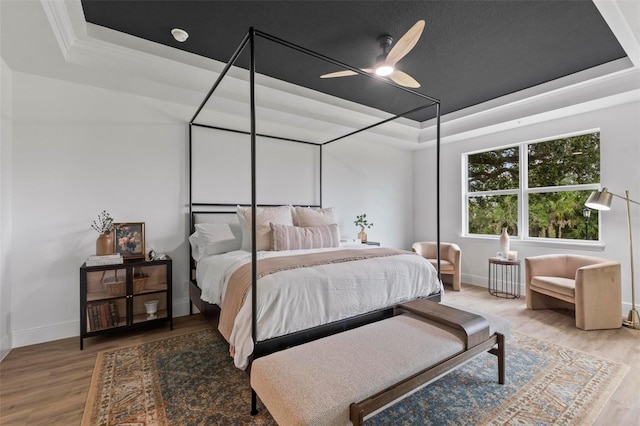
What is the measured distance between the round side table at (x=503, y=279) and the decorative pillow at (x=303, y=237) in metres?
2.51

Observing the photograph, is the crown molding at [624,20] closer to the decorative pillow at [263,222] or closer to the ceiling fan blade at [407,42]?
the ceiling fan blade at [407,42]

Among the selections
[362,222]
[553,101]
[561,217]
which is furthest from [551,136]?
[362,222]

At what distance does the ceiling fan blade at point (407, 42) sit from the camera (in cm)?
195

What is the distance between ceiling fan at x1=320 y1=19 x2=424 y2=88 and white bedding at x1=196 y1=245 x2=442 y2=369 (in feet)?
5.17

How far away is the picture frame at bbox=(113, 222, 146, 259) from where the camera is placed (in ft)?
9.73

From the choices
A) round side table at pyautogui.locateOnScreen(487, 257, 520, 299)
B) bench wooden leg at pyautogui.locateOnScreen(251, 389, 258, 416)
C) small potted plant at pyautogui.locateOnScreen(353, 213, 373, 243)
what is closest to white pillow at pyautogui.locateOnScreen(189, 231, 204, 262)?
bench wooden leg at pyautogui.locateOnScreen(251, 389, 258, 416)

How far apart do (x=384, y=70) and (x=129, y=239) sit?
2.98 m

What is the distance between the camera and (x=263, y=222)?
3.20 metres

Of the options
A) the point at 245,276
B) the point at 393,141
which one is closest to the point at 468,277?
the point at 393,141

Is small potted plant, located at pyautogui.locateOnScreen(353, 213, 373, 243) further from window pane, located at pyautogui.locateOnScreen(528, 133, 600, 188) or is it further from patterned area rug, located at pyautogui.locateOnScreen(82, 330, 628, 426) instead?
patterned area rug, located at pyautogui.locateOnScreen(82, 330, 628, 426)

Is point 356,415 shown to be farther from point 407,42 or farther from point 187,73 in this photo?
point 187,73

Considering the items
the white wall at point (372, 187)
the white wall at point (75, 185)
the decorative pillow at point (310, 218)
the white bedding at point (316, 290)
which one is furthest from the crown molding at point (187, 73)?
the white bedding at point (316, 290)

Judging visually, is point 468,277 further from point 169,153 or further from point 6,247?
point 6,247

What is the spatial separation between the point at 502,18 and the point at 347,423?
3.09 meters
